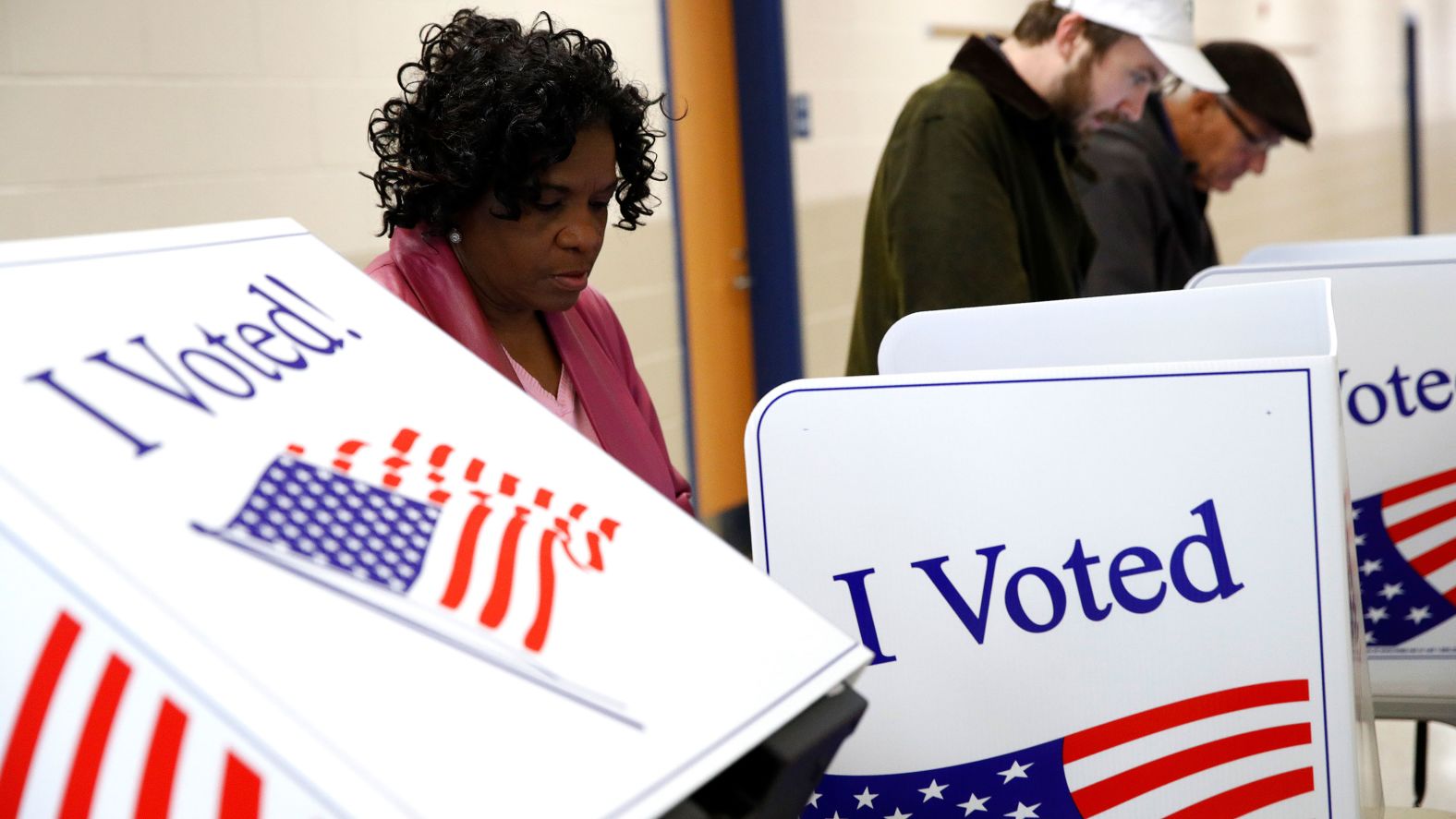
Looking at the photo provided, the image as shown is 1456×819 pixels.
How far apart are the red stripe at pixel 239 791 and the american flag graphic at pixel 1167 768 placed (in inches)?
24.7

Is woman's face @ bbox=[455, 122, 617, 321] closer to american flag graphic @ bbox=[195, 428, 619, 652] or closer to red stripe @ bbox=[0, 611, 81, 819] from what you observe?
american flag graphic @ bbox=[195, 428, 619, 652]

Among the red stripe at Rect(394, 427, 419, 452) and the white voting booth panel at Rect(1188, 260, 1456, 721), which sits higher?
the red stripe at Rect(394, 427, 419, 452)

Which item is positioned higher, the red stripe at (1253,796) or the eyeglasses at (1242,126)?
the eyeglasses at (1242,126)

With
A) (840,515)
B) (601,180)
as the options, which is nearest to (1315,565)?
(840,515)

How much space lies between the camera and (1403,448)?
1.56 meters

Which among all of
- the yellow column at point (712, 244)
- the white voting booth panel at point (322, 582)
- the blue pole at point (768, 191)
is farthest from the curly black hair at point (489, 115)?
the blue pole at point (768, 191)

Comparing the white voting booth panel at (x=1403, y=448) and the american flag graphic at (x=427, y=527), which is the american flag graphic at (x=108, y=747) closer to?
the american flag graphic at (x=427, y=527)

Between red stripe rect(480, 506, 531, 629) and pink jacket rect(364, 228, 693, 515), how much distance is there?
0.45 meters

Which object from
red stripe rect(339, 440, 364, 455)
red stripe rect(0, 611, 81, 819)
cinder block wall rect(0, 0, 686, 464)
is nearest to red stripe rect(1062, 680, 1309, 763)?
red stripe rect(339, 440, 364, 455)

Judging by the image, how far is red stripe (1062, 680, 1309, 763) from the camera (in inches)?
37.1

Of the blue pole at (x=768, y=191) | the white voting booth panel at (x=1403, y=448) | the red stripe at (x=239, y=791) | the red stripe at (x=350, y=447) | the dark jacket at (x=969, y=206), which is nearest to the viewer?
the red stripe at (x=239, y=791)

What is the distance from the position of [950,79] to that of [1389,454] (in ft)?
2.36

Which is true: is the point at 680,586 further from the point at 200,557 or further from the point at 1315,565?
the point at 1315,565

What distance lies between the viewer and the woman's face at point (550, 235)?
3.68ft
